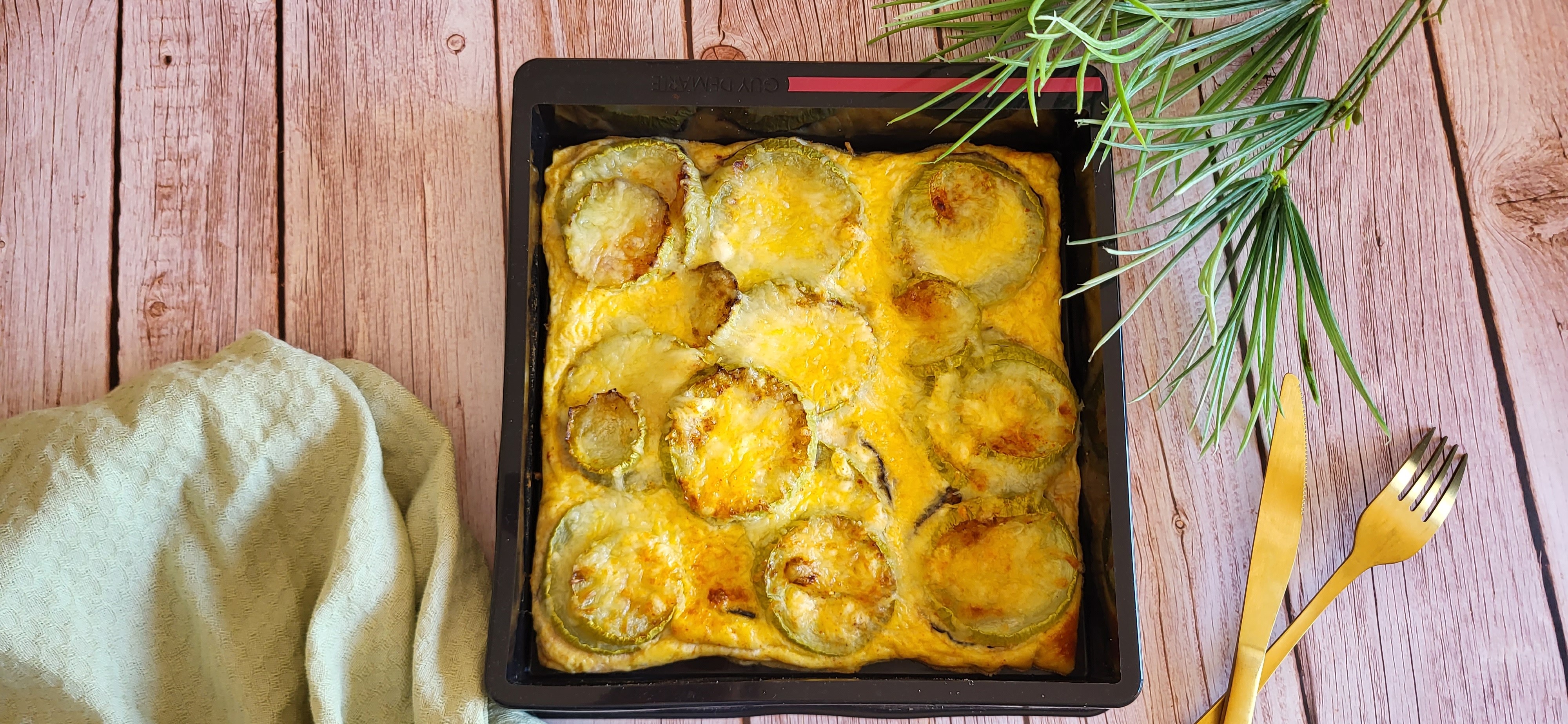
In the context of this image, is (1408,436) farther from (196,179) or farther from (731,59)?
(196,179)

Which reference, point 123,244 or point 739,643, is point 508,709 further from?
point 123,244

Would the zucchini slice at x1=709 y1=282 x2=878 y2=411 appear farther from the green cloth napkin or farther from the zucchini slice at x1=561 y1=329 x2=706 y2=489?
the green cloth napkin

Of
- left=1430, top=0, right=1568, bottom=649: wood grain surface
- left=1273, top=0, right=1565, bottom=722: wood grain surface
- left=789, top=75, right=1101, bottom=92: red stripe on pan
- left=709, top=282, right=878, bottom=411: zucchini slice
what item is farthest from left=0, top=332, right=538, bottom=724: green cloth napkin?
left=1430, top=0, right=1568, bottom=649: wood grain surface

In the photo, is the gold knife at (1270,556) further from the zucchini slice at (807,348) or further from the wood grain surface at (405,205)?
the wood grain surface at (405,205)

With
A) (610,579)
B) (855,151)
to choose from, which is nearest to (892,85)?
(855,151)

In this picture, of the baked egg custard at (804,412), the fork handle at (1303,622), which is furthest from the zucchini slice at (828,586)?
the fork handle at (1303,622)
